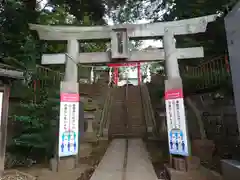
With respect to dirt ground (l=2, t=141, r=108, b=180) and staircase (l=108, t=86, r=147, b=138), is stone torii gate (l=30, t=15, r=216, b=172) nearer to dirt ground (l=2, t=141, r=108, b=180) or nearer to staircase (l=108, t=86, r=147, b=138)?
dirt ground (l=2, t=141, r=108, b=180)

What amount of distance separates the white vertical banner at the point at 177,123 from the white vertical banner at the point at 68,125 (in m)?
3.01

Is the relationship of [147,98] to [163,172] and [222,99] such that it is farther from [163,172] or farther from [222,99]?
[163,172]

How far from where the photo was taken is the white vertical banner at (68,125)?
611 cm

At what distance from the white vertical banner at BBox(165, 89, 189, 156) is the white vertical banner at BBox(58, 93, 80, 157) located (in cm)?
301

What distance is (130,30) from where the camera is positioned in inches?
276

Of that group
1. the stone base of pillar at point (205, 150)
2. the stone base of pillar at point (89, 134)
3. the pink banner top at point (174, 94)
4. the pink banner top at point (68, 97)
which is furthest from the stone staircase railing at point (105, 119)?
the pink banner top at point (174, 94)

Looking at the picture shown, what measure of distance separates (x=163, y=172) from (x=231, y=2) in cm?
627

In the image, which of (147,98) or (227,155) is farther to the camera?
(147,98)

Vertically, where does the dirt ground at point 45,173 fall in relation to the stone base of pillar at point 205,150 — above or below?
below

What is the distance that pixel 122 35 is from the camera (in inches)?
276

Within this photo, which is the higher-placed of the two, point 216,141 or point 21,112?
point 21,112

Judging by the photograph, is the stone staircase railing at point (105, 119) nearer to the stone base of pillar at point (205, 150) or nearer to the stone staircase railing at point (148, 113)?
the stone staircase railing at point (148, 113)

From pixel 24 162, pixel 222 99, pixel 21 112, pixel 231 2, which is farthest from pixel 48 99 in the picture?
pixel 231 2

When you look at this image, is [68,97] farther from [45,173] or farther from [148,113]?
[148,113]
